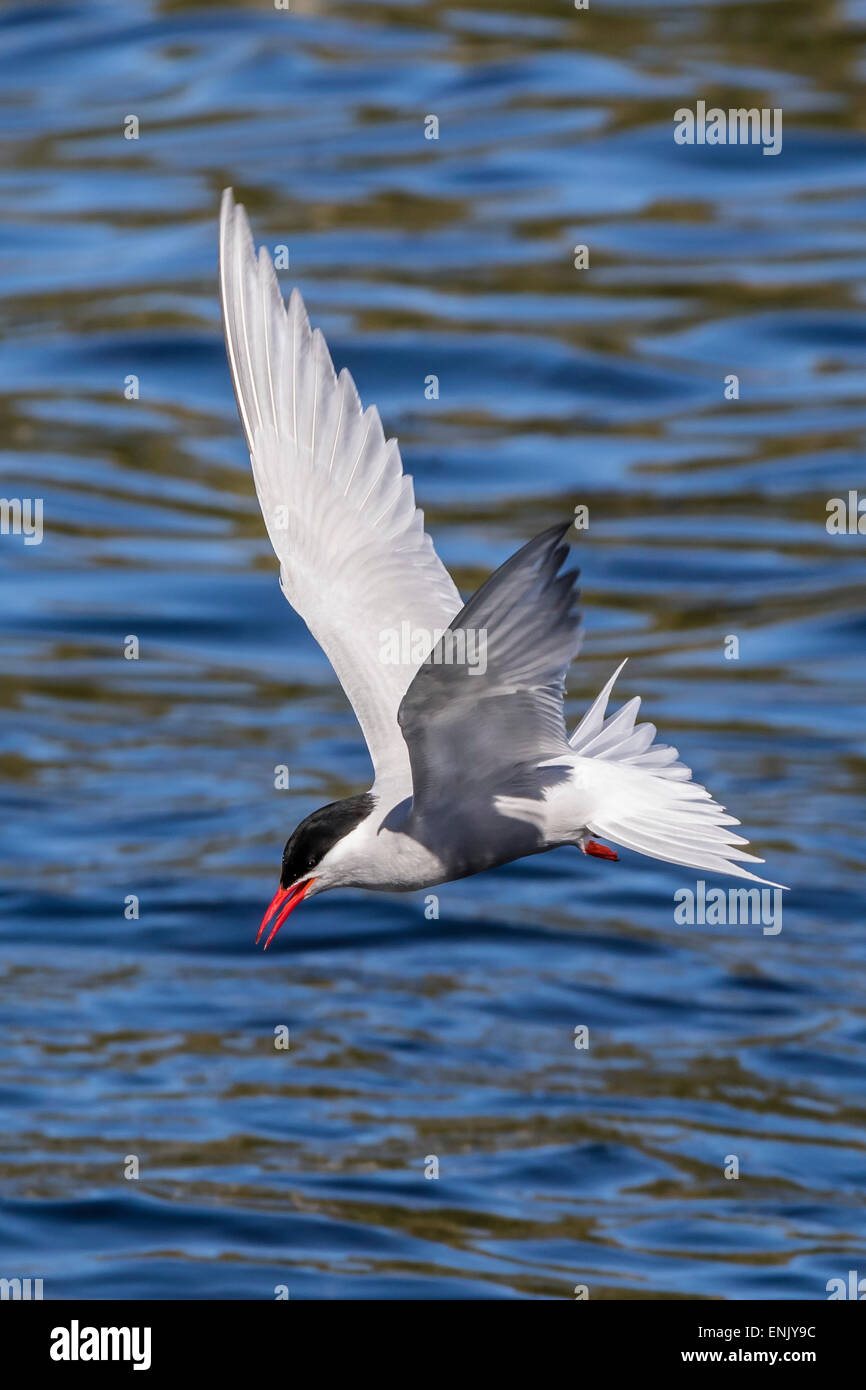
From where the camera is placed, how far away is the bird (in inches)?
269

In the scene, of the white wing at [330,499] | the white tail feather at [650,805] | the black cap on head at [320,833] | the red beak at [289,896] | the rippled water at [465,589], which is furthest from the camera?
the rippled water at [465,589]

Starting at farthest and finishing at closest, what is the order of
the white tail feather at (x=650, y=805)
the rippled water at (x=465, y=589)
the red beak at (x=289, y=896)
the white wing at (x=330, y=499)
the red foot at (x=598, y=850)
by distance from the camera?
the rippled water at (x=465, y=589) < the white wing at (x=330, y=499) < the red foot at (x=598, y=850) < the red beak at (x=289, y=896) < the white tail feather at (x=650, y=805)

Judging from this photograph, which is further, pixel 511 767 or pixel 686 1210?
pixel 686 1210

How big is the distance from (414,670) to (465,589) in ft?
33.6

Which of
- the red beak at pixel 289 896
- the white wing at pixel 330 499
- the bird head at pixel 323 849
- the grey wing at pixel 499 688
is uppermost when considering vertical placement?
the white wing at pixel 330 499

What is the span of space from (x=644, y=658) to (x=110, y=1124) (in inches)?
237

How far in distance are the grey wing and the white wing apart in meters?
0.80

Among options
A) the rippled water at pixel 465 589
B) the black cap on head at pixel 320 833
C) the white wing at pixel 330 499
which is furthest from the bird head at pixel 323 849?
the rippled water at pixel 465 589

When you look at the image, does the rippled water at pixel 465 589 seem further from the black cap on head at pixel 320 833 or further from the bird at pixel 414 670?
the black cap on head at pixel 320 833

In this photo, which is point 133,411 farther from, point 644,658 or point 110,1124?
point 110,1124

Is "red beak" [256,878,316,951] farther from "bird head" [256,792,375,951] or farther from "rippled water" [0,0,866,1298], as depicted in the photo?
"rippled water" [0,0,866,1298]

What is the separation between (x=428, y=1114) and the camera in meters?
16.1

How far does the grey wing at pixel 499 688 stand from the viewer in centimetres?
654

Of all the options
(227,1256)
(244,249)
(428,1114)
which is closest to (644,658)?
(428,1114)
